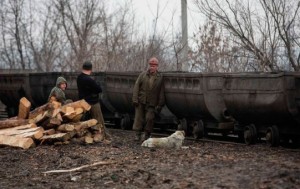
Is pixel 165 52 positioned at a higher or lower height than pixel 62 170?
higher

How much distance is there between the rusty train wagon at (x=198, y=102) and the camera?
13.1 m

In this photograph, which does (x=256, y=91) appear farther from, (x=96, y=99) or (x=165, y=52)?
(x=165, y=52)

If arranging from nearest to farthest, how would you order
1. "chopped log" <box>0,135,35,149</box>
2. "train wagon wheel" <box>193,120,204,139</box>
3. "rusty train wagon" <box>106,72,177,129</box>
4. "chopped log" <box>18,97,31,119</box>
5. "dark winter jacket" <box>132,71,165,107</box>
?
"chopped log" <box>0,135,35,149</box>, "dark winter jacket" <box>132,71,165,107</box>, "chopped log" <box>18,97,31,119</box>, "train wagon wheel" <box>193,120,204,139</box>, "rusty train wagon" <box>106,72,177,129</box>

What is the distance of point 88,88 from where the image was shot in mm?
12703

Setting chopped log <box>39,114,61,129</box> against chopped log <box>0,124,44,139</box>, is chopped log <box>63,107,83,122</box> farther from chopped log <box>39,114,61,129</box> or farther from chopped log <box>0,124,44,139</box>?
chopped log <box>0,124,44,139</box>

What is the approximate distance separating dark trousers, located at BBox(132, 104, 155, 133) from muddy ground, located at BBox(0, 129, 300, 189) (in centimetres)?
105

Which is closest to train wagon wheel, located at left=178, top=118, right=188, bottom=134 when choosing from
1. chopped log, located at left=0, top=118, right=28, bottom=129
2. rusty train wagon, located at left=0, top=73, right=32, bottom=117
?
chopped log, located at left=0, top=118, right=28, bottom=129

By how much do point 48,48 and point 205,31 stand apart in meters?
16.5

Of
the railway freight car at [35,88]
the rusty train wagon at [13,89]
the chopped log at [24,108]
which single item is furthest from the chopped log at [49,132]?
the rusty train wagon at [13,89]

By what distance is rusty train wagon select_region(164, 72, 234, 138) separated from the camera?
1308cm

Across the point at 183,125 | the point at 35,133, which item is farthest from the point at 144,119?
the point at 35,133

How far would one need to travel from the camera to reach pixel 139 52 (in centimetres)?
2855

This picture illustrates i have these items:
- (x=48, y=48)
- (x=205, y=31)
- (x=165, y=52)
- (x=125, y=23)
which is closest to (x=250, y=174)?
(x=205, y=31)

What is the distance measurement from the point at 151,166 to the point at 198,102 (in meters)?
4.67
